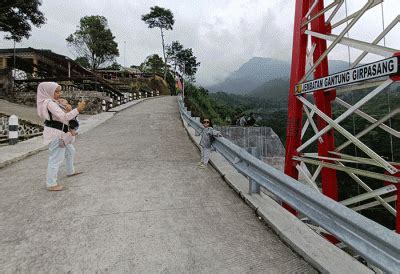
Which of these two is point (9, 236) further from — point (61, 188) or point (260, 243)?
point (260, 243)

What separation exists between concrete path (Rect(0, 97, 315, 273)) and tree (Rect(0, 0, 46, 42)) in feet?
63.5

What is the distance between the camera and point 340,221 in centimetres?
229

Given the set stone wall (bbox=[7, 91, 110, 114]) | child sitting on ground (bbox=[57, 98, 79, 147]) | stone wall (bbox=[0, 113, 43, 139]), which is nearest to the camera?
child sitting on ground (bbox=[57, 98, 79, 147])

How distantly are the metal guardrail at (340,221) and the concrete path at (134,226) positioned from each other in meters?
0.45

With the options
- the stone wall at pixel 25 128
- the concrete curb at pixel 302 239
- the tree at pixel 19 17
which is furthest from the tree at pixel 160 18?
the concrete curb at pixel 302 239

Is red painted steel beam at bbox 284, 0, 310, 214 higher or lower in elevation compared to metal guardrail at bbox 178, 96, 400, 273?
higher

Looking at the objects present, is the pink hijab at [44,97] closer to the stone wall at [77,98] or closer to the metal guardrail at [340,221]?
the metal guardrail at [340,221]

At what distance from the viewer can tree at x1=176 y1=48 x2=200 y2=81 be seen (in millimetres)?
57688

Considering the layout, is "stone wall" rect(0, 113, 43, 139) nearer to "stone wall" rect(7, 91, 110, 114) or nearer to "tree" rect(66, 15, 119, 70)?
"stone wall" rect(7, 91, 110, 114)

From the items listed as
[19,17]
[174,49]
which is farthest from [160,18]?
[19,17]

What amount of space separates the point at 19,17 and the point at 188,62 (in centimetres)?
4003

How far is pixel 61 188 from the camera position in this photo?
14.3 ft

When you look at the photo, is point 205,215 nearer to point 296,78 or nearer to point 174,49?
point 296,78

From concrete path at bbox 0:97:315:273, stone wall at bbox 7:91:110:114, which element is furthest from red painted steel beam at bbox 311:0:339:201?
stone wall at bbox 7:91:110:114
